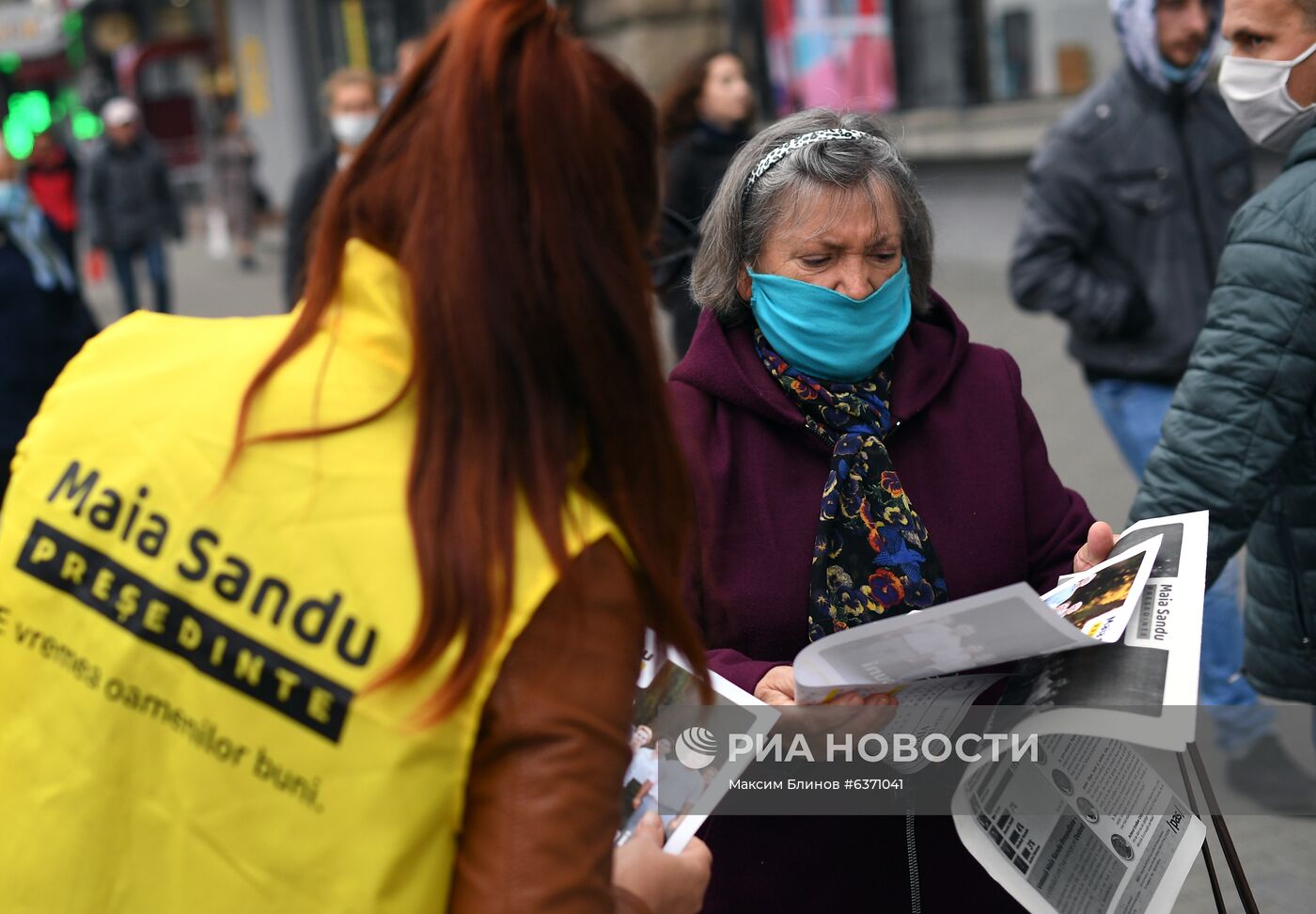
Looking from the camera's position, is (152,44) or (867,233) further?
(152,44)

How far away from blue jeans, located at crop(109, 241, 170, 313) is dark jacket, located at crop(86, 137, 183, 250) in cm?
8

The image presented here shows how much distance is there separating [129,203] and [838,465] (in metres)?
11.4

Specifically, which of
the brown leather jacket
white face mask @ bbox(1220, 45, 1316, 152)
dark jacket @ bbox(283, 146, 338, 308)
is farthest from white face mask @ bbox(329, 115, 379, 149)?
the brown leather jacket

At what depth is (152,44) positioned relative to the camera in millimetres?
34562

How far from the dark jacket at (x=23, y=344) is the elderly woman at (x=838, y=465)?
3491 mm

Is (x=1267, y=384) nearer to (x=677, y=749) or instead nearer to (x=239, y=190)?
(x=677, y=749)

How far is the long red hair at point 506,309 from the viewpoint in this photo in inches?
49.8

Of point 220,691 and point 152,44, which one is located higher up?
point 220,691

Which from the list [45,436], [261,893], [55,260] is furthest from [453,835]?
[55,260]

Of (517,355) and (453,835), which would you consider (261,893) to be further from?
(517,355)

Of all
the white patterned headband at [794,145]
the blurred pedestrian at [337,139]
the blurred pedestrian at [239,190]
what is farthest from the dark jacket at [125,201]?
the white patterned headband at [794,145]

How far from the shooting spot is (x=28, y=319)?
5.22 meters

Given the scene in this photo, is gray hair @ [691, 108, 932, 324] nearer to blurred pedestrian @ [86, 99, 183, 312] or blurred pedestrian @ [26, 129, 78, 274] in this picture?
blurred pedestrian @ [86, 99, 183, 312]

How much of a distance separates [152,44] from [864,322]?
35.4 metres
